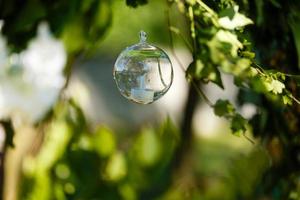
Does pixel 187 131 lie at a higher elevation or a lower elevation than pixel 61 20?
lower

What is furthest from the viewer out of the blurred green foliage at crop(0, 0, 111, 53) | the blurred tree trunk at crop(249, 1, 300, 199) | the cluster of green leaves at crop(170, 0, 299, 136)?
the blurred green foliage at crop(0, 0, 111, 53)

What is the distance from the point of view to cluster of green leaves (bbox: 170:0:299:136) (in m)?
0.85

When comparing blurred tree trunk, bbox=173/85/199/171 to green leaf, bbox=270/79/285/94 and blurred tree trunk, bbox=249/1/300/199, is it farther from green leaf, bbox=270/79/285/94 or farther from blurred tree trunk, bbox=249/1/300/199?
green leaf, bbox=270/79/285/94

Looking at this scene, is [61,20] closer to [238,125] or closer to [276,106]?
[276,106]

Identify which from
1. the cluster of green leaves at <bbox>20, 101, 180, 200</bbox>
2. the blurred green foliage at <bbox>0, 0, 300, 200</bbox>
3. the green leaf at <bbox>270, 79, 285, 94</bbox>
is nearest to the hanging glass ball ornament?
the blurred green foliage at <bbox>0, 0, 300, 200</bbox>

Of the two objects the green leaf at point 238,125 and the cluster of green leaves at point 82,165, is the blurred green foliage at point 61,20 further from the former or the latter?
the green leaf at point 238,125

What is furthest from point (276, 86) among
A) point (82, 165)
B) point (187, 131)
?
point (187, 131)

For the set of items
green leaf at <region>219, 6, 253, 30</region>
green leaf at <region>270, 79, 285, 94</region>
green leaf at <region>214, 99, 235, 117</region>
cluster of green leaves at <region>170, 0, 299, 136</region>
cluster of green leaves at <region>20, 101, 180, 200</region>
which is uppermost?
green leaf at <region>219, 6, 253, 30</region>

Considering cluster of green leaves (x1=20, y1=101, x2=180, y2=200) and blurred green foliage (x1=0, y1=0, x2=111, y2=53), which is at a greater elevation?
blurred green foliage (x1=0, y1=0, x2=111, y2=53)

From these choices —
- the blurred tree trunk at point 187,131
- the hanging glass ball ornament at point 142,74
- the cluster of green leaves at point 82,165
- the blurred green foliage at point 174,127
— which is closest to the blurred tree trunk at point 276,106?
the blurred green foliage at point 174,127

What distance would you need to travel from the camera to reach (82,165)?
2221mm

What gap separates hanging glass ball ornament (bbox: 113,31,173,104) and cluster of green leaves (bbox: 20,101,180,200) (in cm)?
108

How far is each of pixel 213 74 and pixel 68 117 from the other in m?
1.27

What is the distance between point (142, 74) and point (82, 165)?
1.27 metres
